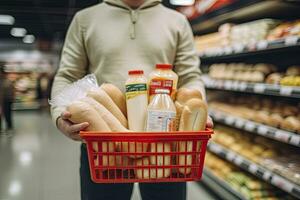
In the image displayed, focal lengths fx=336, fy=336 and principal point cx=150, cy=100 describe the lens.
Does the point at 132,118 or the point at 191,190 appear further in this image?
the point at 191,190

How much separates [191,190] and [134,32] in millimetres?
2708

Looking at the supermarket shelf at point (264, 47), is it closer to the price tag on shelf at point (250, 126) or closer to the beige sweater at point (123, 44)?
the price tag on shelf at point (250, 126)

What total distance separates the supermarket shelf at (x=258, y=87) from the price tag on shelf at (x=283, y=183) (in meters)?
0.63

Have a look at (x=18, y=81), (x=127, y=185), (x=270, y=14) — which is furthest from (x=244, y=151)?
(x=18, y=81)

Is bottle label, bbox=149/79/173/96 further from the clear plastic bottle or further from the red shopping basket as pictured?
the red shopping basket

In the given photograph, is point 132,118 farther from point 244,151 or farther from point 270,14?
point 270,14

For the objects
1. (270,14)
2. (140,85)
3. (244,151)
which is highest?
Result: (270,14)

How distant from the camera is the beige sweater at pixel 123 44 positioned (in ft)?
4.64

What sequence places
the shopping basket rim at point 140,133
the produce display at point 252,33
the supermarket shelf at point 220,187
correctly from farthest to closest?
the supermarket shelf at point 220,187
the produce display at point 252,33
the shopping basket rim at point 140,133

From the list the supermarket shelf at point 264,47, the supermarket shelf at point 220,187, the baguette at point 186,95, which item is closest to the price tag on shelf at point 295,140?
the supermarket shelf at point 264,47

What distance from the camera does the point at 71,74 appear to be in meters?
1.48

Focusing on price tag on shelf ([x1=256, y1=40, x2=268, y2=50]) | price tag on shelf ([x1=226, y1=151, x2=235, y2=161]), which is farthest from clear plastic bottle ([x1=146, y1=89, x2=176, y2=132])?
price tag on shelf ([x1=226, y1=151, x2=235, y2=161])

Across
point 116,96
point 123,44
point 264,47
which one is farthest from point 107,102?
point 264,47

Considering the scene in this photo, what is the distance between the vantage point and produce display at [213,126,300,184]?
2578 mm
